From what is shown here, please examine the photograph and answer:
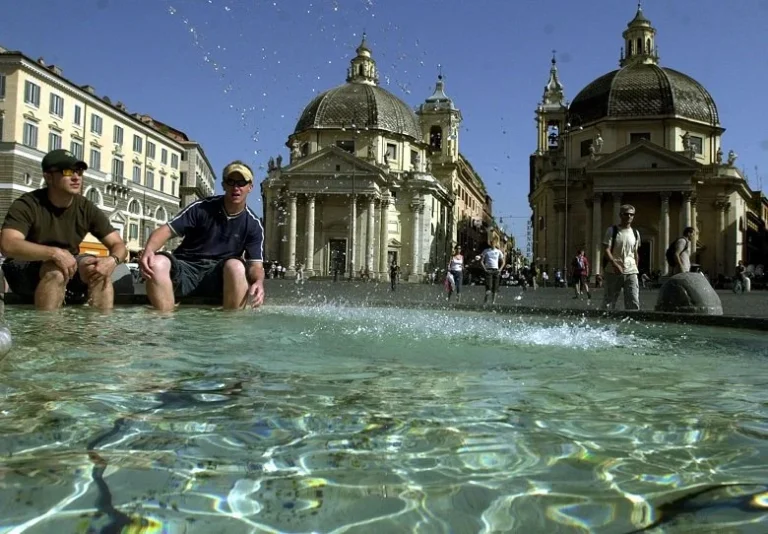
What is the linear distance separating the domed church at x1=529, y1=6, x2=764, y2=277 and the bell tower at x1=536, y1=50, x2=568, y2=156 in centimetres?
460

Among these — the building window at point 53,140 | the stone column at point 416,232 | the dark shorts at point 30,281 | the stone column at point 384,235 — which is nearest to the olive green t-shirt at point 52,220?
the dark shorts at point 30,281

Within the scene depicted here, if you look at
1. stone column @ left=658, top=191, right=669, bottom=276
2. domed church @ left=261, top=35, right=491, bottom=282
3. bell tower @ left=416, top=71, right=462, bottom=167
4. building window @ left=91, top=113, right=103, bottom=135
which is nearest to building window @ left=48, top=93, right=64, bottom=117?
building window @ left=91, top=113, right=103, bottom=135

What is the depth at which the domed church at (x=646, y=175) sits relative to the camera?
49.8 meters

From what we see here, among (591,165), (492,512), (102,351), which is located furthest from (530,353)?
(591,165)

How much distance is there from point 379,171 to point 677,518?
5538 cm

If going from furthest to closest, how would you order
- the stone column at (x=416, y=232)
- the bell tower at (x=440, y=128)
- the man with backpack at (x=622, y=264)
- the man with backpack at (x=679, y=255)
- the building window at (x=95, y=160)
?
the bell tower at (x=440, y=128), the stone column at (x=416, y=232), the building window at (x=95, y=160), the man with backpack at (x=679, y=255), the man with backpack at (x=622, y=264)

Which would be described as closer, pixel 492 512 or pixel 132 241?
pixel 492 512

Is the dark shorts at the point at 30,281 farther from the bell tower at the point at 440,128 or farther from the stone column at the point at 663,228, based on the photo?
the bell tower at the point at 440,128

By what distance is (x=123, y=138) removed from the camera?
59.4 metres

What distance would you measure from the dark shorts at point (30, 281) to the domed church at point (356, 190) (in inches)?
1935

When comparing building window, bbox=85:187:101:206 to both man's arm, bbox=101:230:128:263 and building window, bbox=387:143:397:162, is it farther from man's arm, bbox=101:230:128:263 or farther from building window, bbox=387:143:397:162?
man's arm, bbox=101:230:128:263

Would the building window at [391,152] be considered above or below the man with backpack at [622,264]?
above

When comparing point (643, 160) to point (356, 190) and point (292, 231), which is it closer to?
point (356, 190)

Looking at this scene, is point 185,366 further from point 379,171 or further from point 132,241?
point 132,241
